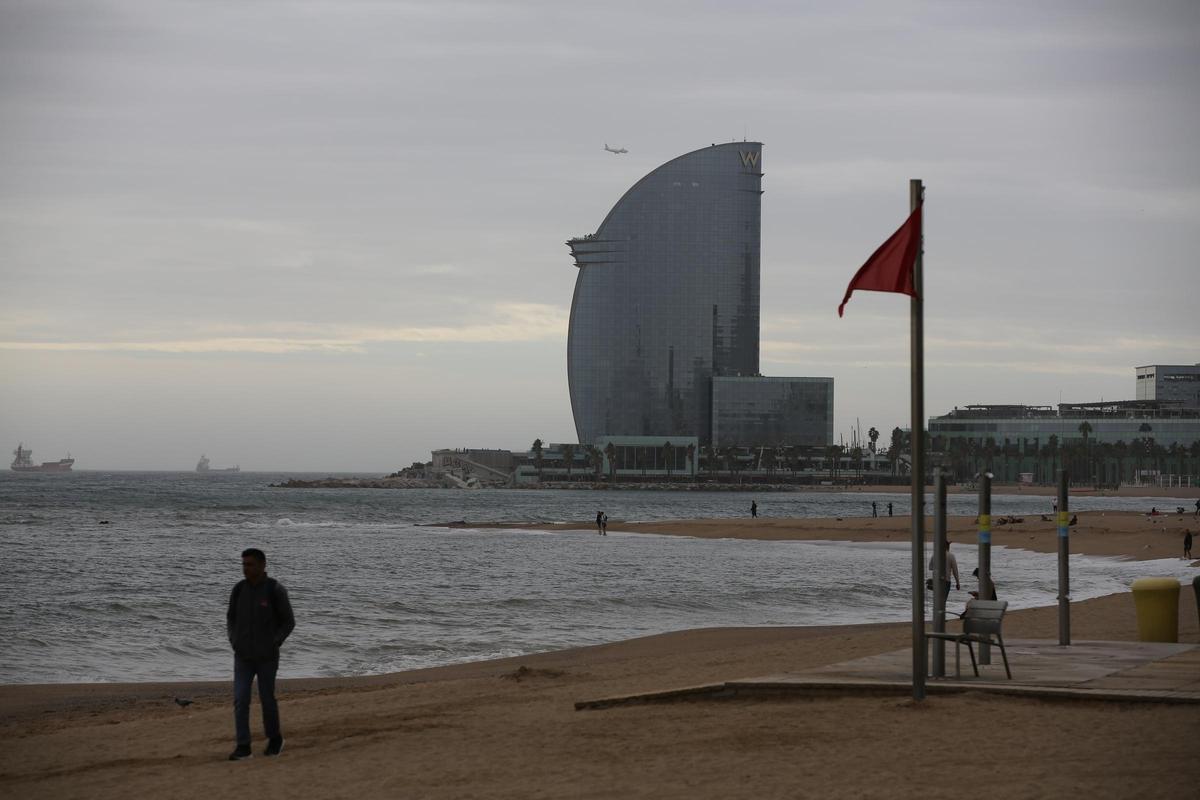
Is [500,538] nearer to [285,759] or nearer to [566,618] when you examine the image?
[566,618]

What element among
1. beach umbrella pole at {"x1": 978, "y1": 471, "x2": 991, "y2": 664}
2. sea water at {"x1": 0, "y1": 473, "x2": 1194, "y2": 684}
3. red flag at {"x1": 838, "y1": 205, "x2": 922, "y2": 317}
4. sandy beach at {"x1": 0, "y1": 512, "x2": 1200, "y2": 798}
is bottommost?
sea water at {"x1": 0, "y1": 473, "x2": 1194, "y2": 684}

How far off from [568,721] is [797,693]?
6.43 feet

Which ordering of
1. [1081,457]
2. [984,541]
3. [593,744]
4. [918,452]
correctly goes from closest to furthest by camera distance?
[593,744] → [918,452] → [984,541] → [1081,457]

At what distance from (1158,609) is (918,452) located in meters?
6.15

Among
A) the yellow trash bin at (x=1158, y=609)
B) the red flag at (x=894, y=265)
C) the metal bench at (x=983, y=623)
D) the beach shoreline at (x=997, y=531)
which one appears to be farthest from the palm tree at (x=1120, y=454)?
the red flag at (x=894, y=265)

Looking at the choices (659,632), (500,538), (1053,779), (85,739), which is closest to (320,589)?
(659,632)

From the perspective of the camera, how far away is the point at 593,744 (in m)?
10.1

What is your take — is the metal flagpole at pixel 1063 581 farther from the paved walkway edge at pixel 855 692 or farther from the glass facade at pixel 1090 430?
the glass facade at pixel 1090 430

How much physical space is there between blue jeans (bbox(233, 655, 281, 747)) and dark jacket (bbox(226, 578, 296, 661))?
0.25 ft

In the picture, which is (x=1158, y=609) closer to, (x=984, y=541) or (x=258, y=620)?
(x=984, y=541)

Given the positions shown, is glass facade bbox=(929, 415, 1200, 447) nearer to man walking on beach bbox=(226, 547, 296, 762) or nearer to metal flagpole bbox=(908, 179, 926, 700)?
metal flagpole bbox=(908, 179, 926, 700)

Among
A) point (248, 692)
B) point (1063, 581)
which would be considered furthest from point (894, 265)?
point (248, 692)

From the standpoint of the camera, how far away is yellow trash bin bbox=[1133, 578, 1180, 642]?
15.1m

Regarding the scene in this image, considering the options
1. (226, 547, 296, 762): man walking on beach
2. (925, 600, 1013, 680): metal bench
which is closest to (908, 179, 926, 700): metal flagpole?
(925, 600, 1013, 680): metal bench
